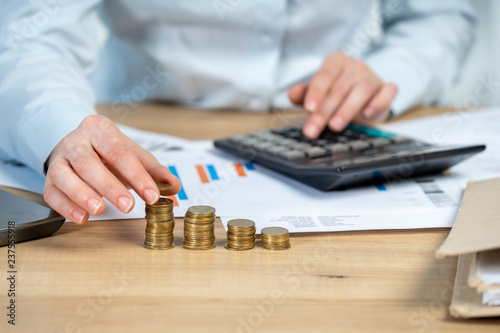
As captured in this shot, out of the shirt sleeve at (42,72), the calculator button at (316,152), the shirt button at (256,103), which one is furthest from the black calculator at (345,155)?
the shirt button at (256,103)

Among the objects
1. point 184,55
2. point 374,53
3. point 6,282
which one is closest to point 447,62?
point 374,53

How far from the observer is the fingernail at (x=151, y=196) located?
0.47 meters

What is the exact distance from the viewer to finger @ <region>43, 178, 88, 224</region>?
1.58ft

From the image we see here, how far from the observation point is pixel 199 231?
0.46 meters

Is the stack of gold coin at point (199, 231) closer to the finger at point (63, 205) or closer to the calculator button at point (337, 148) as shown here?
the finger at point (63, 205)

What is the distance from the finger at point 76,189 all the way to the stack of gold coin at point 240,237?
0.37ft

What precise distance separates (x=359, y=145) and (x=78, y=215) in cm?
35

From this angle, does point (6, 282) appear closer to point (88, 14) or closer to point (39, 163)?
point (39, 163)

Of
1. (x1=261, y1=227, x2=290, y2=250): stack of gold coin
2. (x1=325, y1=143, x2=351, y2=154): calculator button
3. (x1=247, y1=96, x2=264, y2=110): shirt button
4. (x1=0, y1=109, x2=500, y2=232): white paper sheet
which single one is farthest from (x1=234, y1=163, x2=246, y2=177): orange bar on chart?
(x1=247, y1=96, x2=264, y2=110): shirt button

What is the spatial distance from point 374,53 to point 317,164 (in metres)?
0.69

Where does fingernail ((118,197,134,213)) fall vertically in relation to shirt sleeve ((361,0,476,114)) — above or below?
above

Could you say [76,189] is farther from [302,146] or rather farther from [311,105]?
[311,105]

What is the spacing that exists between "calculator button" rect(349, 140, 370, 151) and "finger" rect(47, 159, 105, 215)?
0.32 meters

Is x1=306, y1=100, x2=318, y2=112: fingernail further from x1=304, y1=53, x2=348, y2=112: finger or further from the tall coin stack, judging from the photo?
the tall coin stack
